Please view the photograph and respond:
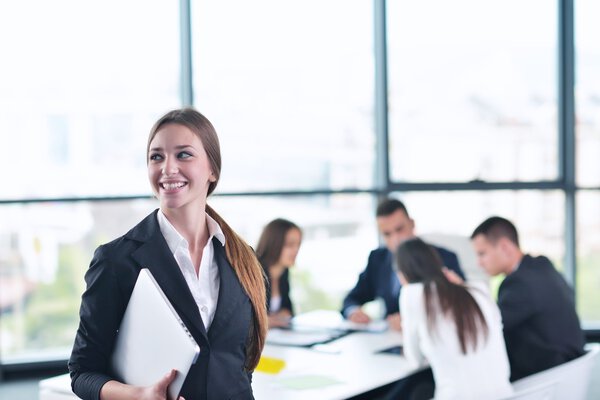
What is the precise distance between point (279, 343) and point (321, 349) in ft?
0.77

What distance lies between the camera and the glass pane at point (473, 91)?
6.08 m

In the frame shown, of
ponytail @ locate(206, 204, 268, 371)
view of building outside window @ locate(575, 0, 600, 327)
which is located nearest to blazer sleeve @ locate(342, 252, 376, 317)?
view of building outside window @ locate(575, 0, 600, 327)

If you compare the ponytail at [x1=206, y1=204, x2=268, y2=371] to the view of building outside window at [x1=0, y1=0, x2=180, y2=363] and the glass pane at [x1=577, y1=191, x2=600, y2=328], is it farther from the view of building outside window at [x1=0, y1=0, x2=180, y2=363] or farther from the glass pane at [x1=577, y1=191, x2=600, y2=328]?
the glass pane at [x1=577, y1=191, x2=600, y2=328]

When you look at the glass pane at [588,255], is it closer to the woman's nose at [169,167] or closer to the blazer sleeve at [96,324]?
the woman's nose at [169,167]

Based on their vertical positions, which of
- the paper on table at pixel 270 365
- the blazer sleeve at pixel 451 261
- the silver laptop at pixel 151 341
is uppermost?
the silver laptop at pixel 151 341

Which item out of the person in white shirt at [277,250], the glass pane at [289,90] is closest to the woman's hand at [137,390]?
the person in white shirt at [277,250]

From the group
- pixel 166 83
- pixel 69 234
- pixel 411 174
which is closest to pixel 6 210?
pixel 69 234

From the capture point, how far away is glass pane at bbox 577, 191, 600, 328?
6.39m

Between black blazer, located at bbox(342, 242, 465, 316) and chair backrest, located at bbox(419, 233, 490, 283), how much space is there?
0.33 meters

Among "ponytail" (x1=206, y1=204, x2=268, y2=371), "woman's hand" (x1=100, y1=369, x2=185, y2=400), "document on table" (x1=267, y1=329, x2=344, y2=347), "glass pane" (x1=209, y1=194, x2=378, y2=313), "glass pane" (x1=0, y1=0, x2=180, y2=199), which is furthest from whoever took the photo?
"glass pane" (x1=209, y1=194, x2=378, y2=313)

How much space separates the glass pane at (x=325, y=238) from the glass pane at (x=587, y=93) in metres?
1.73

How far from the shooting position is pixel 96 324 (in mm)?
1798

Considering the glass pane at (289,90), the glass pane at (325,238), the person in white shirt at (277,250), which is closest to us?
the person in white shirt at (277,250)

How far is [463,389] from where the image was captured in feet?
10.5
